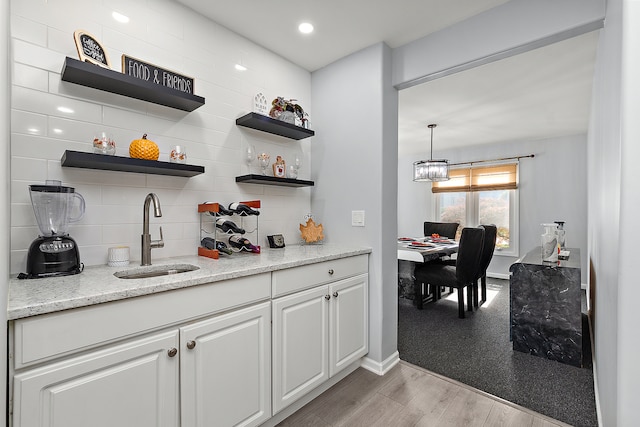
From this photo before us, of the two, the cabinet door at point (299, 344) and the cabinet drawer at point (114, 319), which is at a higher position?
the cabinet drawer at point (114, 319)

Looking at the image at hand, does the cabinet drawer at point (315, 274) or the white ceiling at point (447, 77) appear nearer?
the cabinet drawer at point (315, 274)

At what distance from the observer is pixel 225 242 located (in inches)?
83.1

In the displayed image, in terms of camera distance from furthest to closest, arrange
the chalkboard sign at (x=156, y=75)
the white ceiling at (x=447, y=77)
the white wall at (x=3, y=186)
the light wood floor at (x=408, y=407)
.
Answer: the white ceiling at (x=447, y=77), the light wood floor at (x=408, y=407), the chalkboard sign at (x=156, y=75), the white wall at (x=3, y=186)

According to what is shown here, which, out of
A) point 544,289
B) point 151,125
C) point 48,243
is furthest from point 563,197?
point 48,243

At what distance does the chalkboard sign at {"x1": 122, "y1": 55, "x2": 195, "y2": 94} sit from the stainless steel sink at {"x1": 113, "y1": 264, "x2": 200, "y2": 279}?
0.99m

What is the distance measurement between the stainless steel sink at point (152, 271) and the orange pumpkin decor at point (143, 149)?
0.58 meters

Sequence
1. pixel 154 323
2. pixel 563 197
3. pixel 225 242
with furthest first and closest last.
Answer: pixel 563 197 < pixel 225 242 < pixel 154 323

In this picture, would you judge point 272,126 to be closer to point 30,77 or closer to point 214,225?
point 214,225

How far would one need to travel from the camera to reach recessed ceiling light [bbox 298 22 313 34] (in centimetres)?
211

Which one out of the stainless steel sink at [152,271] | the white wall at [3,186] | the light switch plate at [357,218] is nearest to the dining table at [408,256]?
the light switch plate at [357,218]

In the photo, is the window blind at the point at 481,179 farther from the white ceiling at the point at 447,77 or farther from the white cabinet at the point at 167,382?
the white cabinet at the point at 167,382

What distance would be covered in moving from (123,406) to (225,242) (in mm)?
1108

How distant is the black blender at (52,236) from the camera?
1.28 metres

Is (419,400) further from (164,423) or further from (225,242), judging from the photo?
(225,242)
